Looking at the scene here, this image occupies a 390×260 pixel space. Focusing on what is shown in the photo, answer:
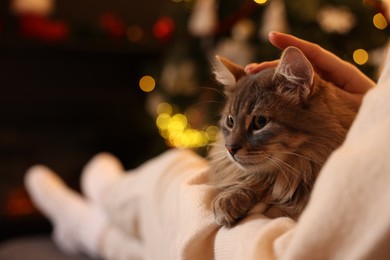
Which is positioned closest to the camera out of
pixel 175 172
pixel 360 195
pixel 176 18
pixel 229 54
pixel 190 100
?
pixel 360 195

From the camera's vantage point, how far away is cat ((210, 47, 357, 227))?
2.81ft

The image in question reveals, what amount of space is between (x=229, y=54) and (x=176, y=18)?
63 centimetres

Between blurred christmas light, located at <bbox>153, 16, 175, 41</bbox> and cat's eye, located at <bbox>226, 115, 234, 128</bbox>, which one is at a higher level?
blurred christmas light, located at <bbox>153, 16, 175, 41</bbox>

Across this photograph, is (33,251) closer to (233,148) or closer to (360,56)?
(233,148)

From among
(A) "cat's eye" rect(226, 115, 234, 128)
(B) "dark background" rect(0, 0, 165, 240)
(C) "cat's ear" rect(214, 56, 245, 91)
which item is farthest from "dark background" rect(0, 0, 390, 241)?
(A) "cat's eye" rect(226, 115, 234, 128)

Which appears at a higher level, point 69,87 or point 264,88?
point 264,88

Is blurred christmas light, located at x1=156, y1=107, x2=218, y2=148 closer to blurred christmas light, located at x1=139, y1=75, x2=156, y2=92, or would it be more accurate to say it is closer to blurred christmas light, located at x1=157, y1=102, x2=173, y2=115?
blurred christmas light, located at x1=157, y1=102, x2=173, y2=115

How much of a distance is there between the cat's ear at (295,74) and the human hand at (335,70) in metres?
0.09

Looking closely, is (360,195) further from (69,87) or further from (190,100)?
(69,87)

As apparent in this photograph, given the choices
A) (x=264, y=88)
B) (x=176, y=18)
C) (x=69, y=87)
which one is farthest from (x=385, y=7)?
(x=69, y=87)

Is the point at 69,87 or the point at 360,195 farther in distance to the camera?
the point at 69,87

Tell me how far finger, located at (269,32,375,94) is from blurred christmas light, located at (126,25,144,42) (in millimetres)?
2185

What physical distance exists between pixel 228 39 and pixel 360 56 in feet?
2.37

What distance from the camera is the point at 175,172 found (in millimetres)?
1295
